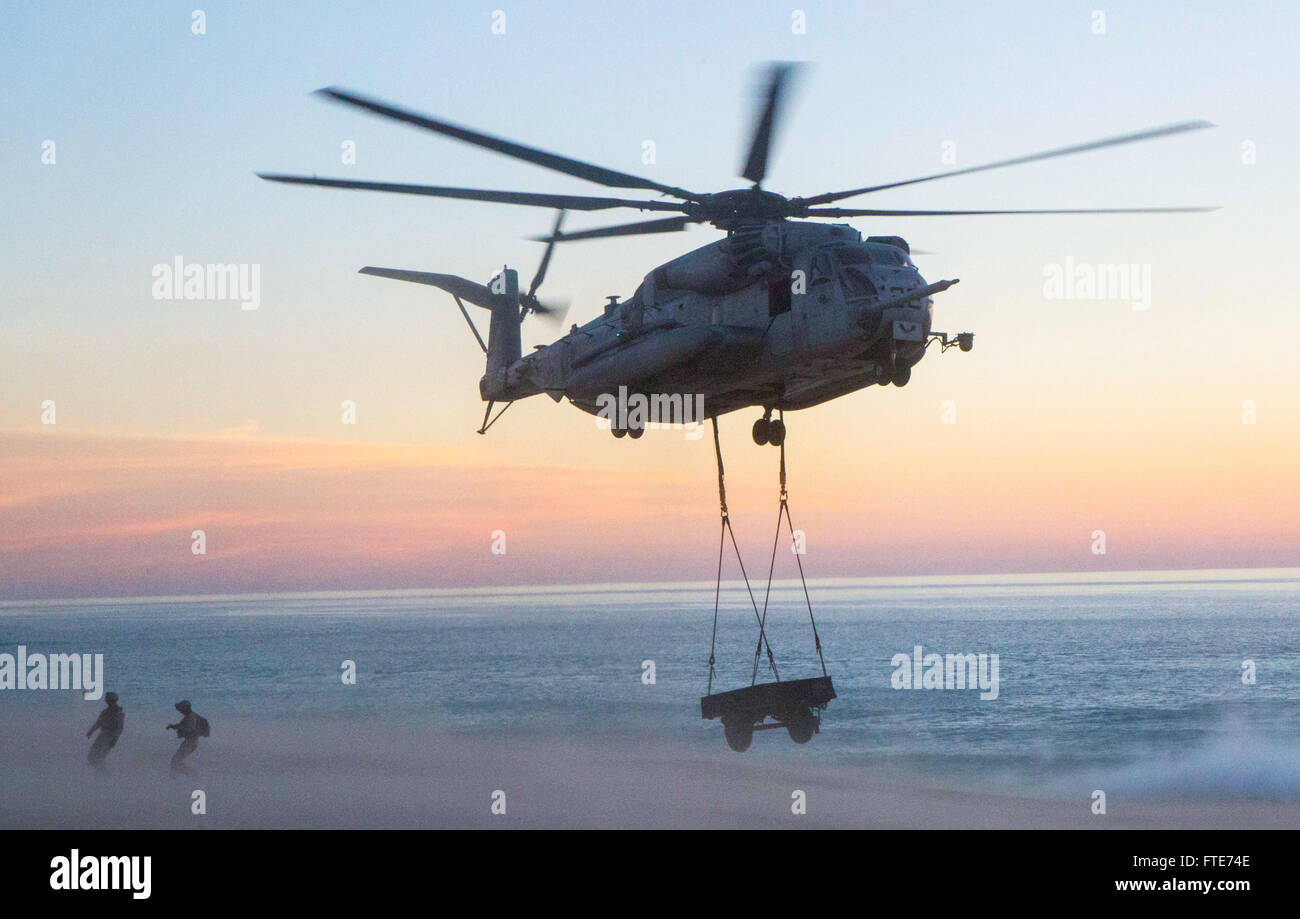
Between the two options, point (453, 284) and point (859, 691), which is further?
point (859, 691)

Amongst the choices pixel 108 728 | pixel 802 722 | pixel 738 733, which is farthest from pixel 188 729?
pixel 802 722

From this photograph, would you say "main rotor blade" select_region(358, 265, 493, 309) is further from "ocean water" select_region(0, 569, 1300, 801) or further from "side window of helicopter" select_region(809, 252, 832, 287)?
"ocean water" select_region(0, 569, 1300, 801)

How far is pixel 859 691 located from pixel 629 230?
6198 centimetres

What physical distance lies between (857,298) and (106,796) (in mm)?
30791

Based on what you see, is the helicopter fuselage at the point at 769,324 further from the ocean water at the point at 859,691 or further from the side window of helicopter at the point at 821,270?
the ocean water at the point at 859,691

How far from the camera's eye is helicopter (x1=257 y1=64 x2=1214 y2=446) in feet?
42.1

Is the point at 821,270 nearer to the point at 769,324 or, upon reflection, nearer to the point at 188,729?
the point at 769,324

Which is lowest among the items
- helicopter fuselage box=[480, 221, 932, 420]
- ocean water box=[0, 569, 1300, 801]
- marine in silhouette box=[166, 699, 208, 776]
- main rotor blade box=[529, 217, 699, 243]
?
ocean water box=[0, 569, 1300, 801]

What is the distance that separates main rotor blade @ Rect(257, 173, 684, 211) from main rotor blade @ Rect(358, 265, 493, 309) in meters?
7.28

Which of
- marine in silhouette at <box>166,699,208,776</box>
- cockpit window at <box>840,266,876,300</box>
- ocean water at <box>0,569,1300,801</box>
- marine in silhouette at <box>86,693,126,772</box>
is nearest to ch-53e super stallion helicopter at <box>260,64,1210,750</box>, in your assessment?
cockpit window at <box>840,266,876,300</box>

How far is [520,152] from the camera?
11992 millimetres

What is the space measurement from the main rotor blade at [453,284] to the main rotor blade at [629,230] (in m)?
4.58

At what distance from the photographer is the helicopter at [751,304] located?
12.8m

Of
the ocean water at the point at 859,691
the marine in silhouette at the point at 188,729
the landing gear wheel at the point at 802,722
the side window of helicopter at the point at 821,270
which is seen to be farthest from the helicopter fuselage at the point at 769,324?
the ocean water at the point at 859,691
